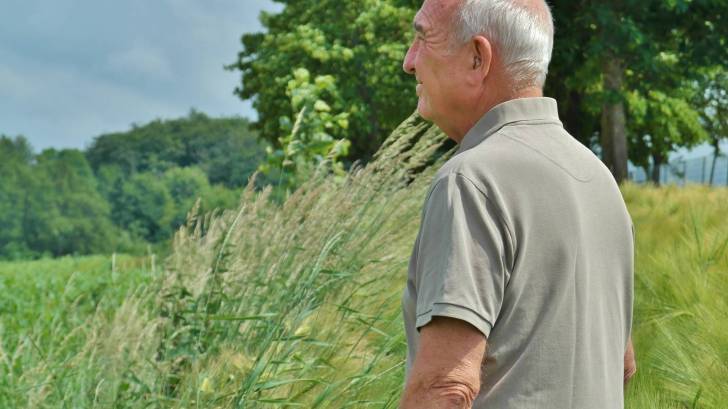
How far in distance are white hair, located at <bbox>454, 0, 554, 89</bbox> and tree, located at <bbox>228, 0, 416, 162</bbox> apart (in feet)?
69.5

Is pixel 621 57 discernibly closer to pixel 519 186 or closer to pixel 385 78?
pixel 385 78

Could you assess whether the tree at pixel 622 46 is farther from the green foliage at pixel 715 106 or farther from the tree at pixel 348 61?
the green foliage at pixel 715 106

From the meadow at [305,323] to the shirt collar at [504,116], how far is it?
1.49m

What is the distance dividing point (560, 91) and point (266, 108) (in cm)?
952

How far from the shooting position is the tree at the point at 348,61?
77.6ft

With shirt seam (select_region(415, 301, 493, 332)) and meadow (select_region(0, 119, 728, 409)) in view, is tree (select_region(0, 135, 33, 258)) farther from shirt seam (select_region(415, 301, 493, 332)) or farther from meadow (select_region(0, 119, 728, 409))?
shirt seam (select_region(415, 301, 493, 332))

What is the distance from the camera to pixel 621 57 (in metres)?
16.1

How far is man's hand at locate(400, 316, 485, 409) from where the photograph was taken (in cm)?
124

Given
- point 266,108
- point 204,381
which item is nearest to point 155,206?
point 266,108

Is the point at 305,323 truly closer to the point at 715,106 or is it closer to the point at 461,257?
the point at 461,257

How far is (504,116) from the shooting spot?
→ 1396 mm

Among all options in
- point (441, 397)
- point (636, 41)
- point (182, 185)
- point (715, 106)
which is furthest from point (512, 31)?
point (182, 185)

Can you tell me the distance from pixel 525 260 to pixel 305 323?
2380mm

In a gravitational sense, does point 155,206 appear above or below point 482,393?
below
